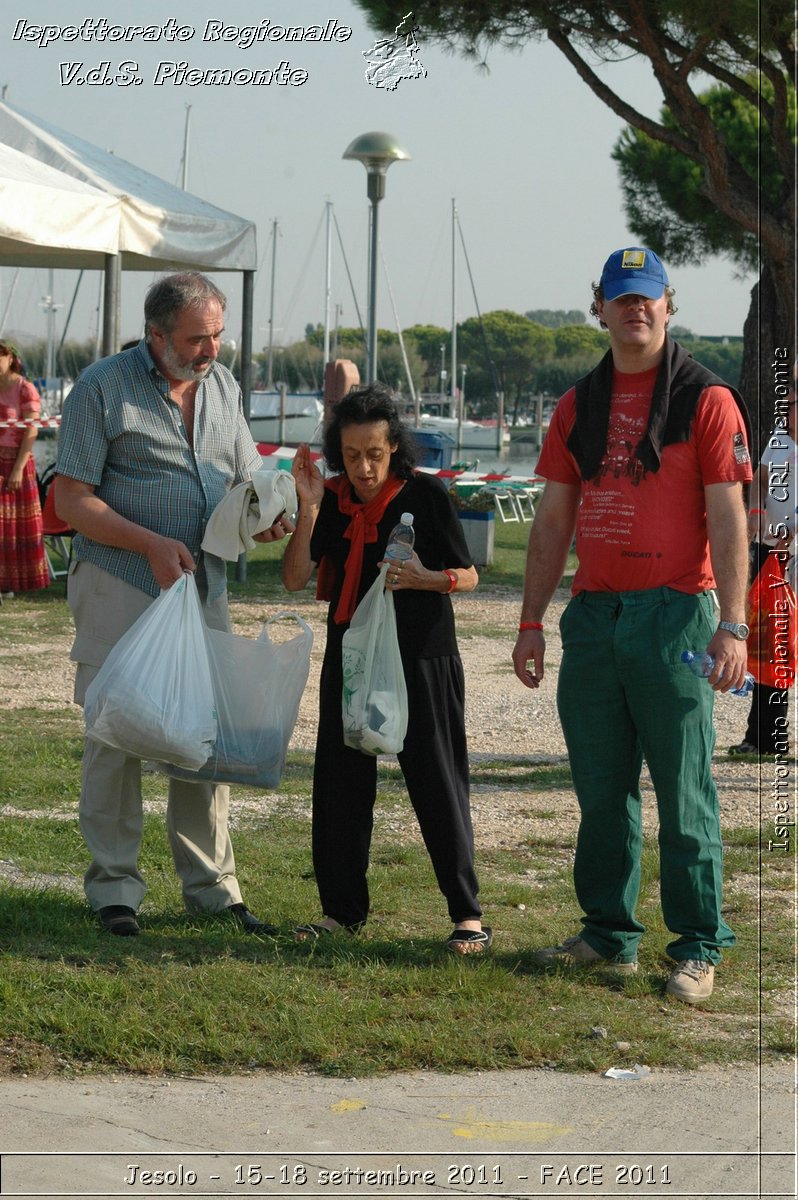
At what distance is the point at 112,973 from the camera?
4.09 meters

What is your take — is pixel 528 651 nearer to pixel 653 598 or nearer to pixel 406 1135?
pixel 653 598

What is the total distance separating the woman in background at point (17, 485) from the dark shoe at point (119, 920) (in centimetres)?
735

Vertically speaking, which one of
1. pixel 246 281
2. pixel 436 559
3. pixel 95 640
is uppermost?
pixel 246 281

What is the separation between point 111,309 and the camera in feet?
38.7

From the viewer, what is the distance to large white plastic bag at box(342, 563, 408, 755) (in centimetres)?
421

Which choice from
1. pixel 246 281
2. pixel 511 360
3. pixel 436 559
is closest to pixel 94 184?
pixel 246 281

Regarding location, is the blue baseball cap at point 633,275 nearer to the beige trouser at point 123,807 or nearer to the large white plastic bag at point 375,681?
the large white plastic bag at point 375,681

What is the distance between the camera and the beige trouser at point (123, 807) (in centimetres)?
440

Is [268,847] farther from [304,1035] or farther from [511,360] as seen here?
[511,360]

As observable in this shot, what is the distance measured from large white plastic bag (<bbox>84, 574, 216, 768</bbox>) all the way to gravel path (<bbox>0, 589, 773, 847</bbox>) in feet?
6.50

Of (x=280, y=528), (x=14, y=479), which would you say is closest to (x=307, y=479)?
(x=280, y=528)

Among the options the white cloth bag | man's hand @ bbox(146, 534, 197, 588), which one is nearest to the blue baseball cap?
Answer: the white cloth bag

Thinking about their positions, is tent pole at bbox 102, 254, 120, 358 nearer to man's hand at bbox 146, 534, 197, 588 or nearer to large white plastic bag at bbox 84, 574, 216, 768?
man's hand at bbox 146, 534, 197, 588

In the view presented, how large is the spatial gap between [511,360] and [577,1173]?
8777 centimetres
